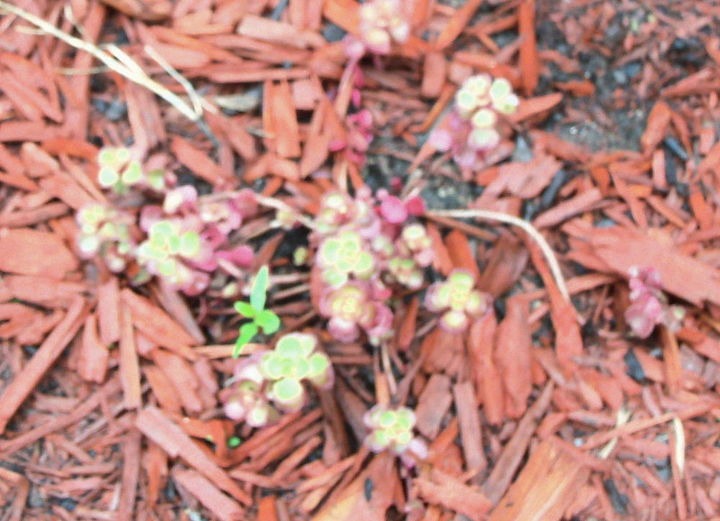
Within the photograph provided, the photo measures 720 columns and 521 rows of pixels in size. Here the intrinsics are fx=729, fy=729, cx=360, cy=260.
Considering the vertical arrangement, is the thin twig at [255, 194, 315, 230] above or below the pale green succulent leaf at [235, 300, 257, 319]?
above

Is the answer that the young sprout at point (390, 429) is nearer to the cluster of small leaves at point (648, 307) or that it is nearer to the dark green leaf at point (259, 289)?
the dark green leaf at point (259, 289)

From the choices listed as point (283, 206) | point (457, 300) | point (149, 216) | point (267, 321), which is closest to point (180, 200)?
point (149, 216)

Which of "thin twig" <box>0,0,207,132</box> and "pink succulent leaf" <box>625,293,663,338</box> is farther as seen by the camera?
"thin twig" <box>0,0,207,132</box>

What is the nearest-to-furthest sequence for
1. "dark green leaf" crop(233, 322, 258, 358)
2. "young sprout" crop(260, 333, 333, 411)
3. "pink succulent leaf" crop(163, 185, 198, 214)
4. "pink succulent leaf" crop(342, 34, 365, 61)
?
"young sprout" crop(260, 333, 333, 411) < "dark green leaf" crop(233, 322, 258, 358) < "pink succulent leaf" crop(163, 185, 198, 214) < "pink succulent leaf" crop(342, 34, 365, 61)

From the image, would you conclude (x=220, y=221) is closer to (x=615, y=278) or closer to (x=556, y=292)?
(x=556, y=292)

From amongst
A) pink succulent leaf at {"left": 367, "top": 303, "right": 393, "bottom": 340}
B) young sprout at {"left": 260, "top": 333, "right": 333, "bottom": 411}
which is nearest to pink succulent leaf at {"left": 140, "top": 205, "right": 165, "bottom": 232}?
young sprout at {"left": 260, "top": 333, "right": 333, "bottom": 411}

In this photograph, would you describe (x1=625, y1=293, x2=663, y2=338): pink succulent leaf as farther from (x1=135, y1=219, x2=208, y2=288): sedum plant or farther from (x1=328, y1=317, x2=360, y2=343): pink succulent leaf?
(x1=135, y1=219, x2=208, y2=288): sedum plant

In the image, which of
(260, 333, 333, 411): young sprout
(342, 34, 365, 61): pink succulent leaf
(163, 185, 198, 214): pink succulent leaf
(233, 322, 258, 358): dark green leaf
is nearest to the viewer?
(260, 333, 333, 411): young sprout
